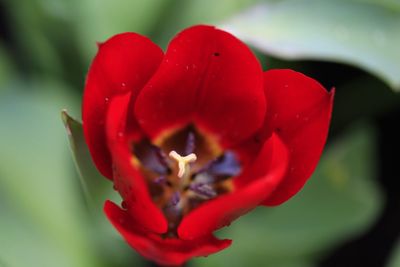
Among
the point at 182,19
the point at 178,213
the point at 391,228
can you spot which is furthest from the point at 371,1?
the point at 391,228

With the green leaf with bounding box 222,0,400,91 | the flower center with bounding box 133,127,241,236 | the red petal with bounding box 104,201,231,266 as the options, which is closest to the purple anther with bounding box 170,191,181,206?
the flower center with bounding box 133,127,241,236

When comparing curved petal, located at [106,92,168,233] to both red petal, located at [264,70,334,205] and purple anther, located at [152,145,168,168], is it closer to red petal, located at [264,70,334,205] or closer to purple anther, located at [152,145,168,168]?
red petal, located at [264,70,334,205]

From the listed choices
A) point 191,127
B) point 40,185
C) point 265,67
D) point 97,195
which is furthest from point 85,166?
point 265,67

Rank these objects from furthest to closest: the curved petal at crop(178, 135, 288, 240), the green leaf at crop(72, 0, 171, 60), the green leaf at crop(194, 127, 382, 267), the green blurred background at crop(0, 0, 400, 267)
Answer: the green leaf at crop(194, 127, 382, 267) → the green leaf at crop(72, 0, 171, 60) → the green blurred background at crop(0, 0, 400, 267) → the curved petal at crop(178, 135, 288, 240)

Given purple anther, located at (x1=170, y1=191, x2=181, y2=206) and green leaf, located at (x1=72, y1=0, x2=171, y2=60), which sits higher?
green leaf, located at (x1=72, y1=0, x2=171, y2=60)

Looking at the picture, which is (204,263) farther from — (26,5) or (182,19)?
(26,5)

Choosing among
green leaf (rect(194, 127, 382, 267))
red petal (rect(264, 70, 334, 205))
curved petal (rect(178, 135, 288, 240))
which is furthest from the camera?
green leaf (rect(194, 127, 382, 267))
